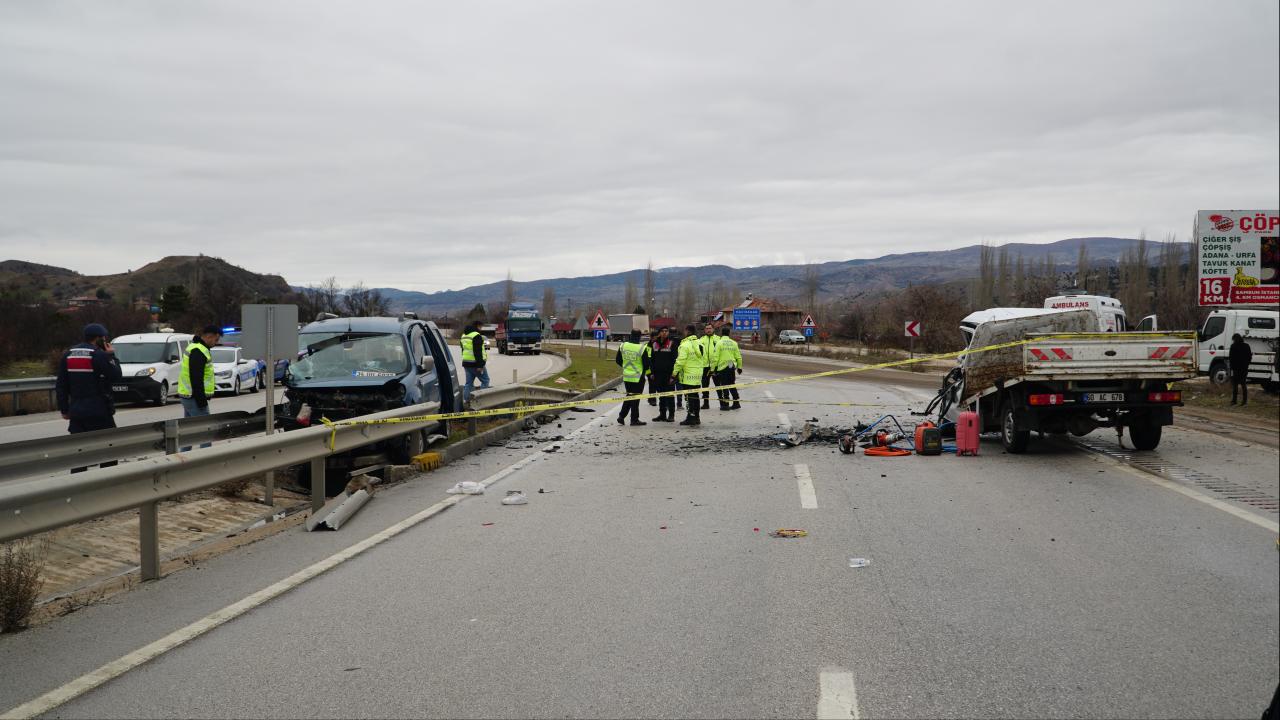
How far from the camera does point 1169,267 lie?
215 ft

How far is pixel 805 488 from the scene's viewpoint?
10.4m

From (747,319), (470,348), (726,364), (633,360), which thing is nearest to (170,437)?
(633,360)

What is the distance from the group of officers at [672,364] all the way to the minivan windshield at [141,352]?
14.0 meters

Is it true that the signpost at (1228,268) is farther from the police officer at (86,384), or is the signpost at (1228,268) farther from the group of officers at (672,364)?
the police officer at (86,384)

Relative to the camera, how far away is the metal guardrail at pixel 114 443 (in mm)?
8398

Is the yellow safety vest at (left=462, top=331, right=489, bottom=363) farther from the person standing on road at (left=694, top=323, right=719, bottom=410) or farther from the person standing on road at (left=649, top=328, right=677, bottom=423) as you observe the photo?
the person standing on road at (left=694, top=323, right=719, bottom=410)

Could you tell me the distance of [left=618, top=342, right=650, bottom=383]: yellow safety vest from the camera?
58.1 ft

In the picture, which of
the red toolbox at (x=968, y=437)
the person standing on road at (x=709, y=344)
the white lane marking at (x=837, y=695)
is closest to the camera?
the white lane marking at (x=837, y=695)

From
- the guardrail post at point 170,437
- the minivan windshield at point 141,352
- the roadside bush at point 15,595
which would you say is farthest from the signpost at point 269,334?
the minivan windshield at point 141,352

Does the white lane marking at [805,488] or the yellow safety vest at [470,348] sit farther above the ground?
the yellow safety vest at [470,348]

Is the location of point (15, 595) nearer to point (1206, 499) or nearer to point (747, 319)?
point (1206, 499)

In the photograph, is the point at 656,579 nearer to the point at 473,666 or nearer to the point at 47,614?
the point at 473,666

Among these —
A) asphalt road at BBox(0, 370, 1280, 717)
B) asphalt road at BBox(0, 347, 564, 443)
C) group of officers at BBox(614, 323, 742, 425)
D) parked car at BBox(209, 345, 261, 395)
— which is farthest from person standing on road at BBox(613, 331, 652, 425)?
parked car at BBox(209, 345, 261, 395)

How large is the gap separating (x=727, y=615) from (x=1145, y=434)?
10.3 metres
